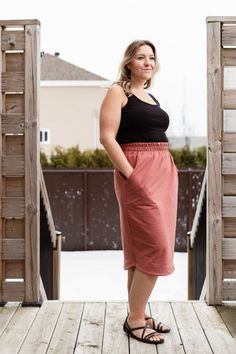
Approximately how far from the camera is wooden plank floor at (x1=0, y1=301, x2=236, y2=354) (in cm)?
305

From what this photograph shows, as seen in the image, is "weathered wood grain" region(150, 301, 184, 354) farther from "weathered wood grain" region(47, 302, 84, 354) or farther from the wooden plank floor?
"weathered wood grain" region(47, 302, 84, 354)

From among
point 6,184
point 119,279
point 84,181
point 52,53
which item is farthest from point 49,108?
point 6,184

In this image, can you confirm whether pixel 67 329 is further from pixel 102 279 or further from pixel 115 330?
pixel 102 279

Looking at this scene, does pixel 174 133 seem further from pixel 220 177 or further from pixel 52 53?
pixel 220 177

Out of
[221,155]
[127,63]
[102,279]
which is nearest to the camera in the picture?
[127,63]

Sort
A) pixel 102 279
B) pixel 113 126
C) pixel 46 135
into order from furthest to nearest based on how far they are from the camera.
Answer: pixel 46 135, pixel 102 279, pixel 113 126

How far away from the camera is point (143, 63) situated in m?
3.22

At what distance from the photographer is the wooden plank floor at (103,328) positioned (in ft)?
10.0

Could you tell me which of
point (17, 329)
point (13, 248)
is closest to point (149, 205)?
point (17, 329)

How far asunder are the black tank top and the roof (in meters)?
15.0

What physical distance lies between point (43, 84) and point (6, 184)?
14249 mm

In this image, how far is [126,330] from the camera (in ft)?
10.8

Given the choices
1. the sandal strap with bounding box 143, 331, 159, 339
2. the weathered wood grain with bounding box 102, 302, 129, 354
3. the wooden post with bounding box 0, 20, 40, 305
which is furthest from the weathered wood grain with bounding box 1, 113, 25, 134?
the sandal strap with bounding box 143, 331, 159, 339

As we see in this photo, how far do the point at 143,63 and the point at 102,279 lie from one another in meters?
4.99
